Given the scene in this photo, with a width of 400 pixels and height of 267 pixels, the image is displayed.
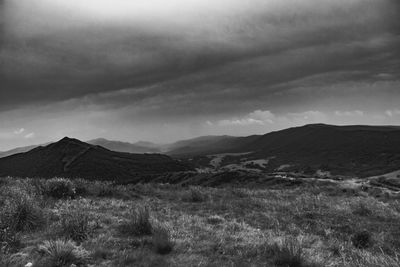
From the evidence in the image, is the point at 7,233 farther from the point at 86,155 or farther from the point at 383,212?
the point at 86,155

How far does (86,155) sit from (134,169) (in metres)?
19.0

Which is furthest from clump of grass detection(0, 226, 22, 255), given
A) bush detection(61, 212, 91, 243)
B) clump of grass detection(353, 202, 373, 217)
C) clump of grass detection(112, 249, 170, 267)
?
clump of grass detection(353, 202, 373, 217)

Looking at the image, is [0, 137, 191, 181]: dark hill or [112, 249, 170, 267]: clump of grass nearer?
[112, 249, 170, 267]: clump of grass

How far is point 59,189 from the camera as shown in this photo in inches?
641

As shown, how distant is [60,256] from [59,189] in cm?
1010

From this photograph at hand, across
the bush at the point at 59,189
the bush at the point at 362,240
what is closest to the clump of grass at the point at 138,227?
the bush at the point at 362,240

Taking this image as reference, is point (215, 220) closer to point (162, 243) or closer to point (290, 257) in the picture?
point (162, 243)

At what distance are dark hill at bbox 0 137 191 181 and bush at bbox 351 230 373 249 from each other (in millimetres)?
97694

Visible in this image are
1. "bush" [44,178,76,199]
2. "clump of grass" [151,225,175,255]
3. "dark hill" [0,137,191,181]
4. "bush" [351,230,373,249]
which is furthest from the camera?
"dark hill" [0,137,191,181]

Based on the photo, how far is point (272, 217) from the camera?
509 inches

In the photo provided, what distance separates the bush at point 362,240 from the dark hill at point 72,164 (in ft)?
321

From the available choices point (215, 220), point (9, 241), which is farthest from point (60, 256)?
point (215, 220)

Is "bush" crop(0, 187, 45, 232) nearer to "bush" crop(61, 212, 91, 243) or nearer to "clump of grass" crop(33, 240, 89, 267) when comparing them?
"bush" crop(61, 212, 91, 243)

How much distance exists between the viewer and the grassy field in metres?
7.31
